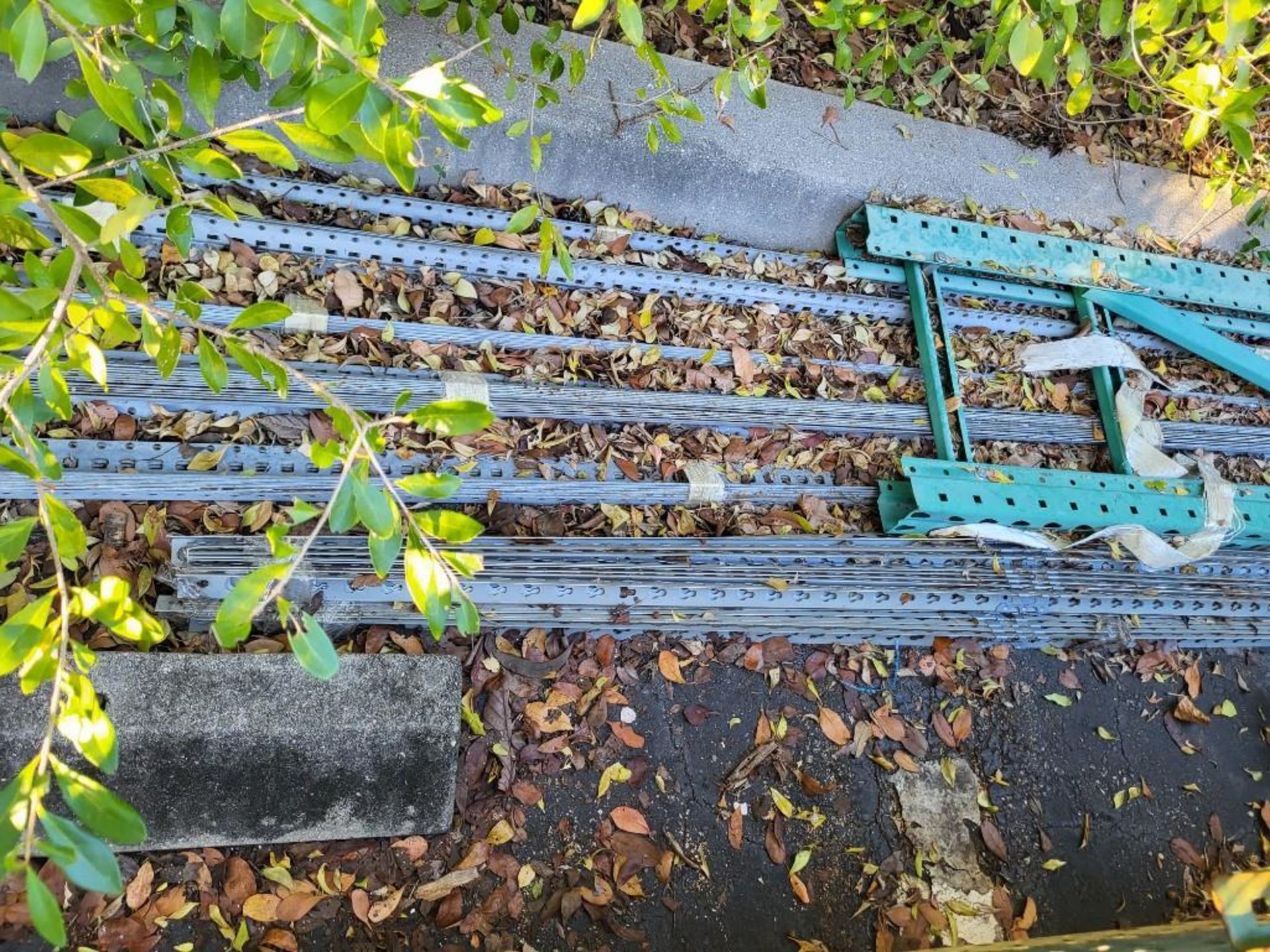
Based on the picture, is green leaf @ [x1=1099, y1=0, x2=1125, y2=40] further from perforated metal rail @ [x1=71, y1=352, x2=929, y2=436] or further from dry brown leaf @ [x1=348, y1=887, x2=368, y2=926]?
dry brown leaf @ [x1=348, y1=887, x2=368, y2=926]

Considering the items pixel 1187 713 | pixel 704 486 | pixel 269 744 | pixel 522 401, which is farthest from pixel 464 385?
pixel 1187 713

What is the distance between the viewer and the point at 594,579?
253 centimetres

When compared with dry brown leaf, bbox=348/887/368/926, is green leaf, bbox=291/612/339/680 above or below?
above

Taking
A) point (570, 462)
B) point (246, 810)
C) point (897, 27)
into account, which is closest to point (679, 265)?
point (570, 462)

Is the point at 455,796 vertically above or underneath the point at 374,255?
underneath

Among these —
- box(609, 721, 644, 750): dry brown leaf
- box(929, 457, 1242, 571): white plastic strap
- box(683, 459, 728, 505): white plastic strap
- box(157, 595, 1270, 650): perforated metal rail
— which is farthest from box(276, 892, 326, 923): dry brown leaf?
box(929, 457, 1242, 571): white plastic strap

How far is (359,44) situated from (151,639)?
854mm

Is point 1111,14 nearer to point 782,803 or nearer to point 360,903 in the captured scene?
point 782,803

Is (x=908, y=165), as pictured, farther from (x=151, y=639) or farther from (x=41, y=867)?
(x=41, y=867)

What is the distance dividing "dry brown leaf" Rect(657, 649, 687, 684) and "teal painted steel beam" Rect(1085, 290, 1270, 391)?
2.31 m

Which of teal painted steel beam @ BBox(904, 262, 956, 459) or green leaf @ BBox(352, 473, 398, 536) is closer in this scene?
green leaf @ BBox(352, 473, 398, 536)

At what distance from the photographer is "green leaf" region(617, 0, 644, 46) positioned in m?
1.57

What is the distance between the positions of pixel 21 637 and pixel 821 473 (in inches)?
94.8

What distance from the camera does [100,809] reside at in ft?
3.27
